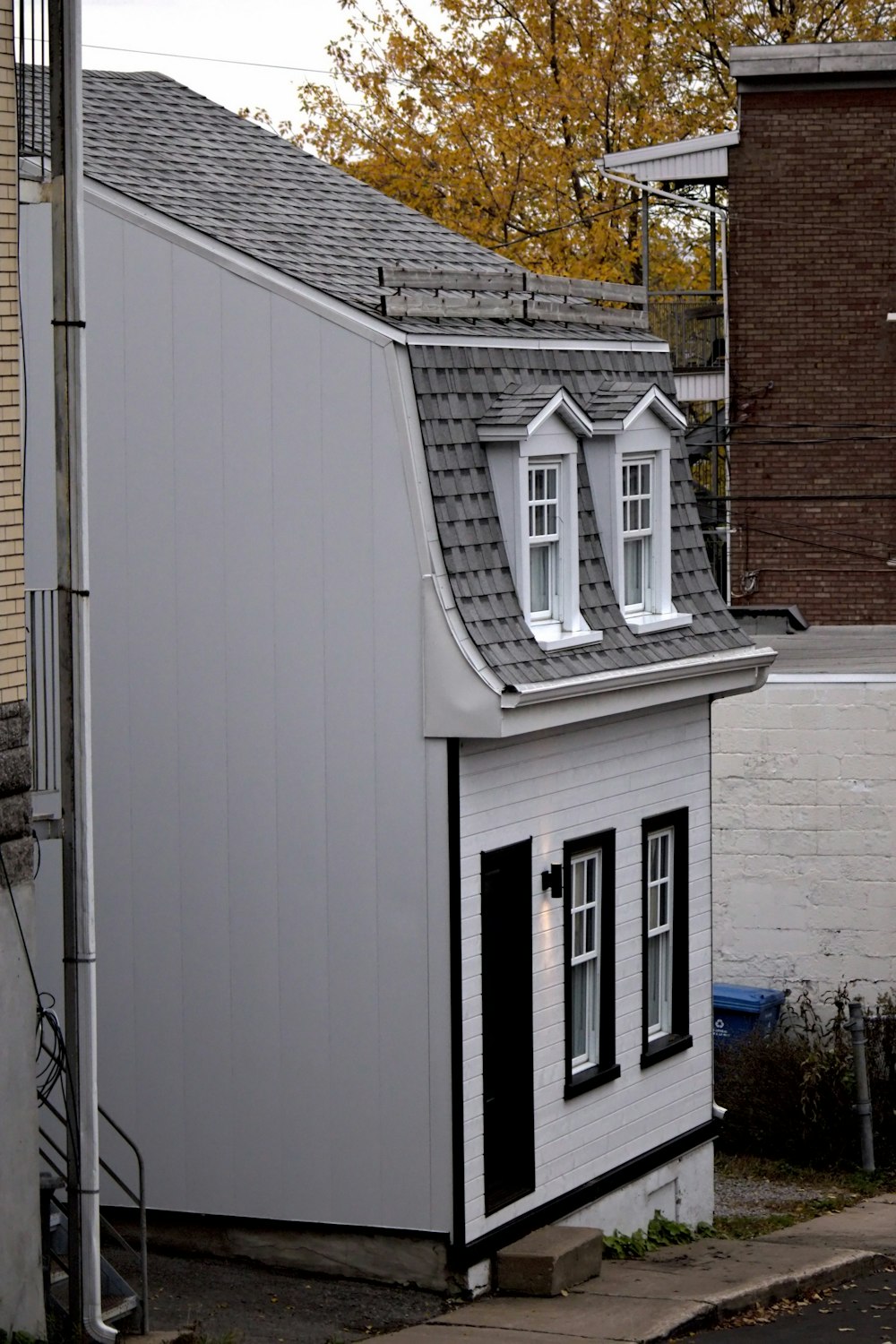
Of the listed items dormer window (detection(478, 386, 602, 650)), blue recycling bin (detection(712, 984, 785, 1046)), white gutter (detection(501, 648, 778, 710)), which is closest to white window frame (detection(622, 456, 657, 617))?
white gutter (detection(501, 648, 778, 710))

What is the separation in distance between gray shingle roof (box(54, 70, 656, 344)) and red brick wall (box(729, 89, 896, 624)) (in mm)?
13174

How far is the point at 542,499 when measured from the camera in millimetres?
13352

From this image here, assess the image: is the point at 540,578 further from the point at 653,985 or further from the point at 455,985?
the point at 653,985

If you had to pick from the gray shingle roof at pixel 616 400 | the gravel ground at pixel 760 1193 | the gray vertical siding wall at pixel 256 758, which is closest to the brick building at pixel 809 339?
the gravel ground at pixel 760 1193

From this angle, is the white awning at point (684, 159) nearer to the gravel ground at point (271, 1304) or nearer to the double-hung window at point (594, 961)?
the double-hung window at point (594, 961)

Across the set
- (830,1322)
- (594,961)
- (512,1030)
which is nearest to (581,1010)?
(594,961)

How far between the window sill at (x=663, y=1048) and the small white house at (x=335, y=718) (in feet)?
2.86

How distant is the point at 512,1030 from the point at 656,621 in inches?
123

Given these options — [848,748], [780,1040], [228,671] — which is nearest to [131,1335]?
[228,671]

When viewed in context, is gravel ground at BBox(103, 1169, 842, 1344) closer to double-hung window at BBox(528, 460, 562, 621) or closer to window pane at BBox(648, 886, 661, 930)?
window pane at BBox(648, 886, 661, 930)

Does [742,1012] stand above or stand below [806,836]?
below

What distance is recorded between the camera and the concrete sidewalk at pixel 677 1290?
11.6 meters

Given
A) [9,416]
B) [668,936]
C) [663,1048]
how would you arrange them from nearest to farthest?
[9,416] < [663,1048] < [668,936]

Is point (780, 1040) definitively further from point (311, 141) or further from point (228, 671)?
point (311, 141)
